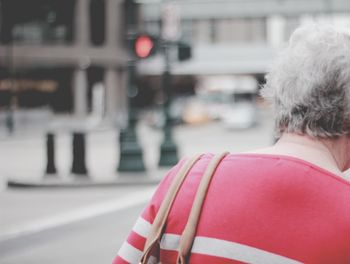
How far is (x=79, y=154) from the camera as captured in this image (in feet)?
51.1

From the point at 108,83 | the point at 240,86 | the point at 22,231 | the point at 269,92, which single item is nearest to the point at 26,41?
the point at 108,83

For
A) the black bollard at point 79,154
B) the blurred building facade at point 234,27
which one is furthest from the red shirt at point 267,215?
the blurred building facade at point 234,27

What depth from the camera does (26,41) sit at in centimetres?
4869

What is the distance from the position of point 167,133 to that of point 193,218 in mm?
16472

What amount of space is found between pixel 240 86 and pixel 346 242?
2471 inches

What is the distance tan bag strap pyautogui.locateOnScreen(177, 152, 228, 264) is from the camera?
181 centimetres

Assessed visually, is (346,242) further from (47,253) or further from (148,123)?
(148,123)

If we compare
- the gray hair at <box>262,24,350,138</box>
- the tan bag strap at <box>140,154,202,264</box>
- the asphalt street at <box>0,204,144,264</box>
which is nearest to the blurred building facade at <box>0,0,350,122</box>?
the asphalt street at <box>0,204,144,264</box>

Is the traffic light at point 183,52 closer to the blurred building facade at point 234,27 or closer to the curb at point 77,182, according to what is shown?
the curb at point 77,182

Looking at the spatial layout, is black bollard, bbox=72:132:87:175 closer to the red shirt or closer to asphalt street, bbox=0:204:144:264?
asphalt street, bbox=0:204:144:264

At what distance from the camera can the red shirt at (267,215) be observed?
1742 millimetres

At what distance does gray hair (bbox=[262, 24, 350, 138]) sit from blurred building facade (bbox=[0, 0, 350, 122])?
33.9 m

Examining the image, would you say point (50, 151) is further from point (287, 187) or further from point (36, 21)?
point (36, 21)

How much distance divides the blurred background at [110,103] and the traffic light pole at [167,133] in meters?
0.03
